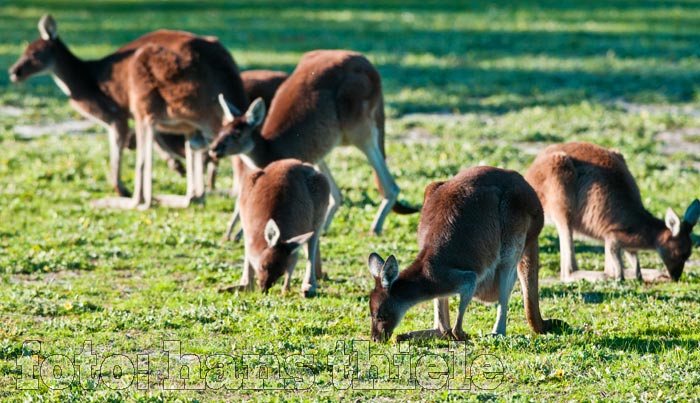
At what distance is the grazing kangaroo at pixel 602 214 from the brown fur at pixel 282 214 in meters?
1.65

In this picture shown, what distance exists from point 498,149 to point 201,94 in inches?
139

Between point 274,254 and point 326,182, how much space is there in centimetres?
86

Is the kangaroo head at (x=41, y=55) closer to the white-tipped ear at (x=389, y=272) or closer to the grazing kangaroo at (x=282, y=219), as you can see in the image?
the grazing kangaroo at (x=282, y=219)

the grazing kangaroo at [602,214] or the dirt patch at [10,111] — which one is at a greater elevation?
the dirt patch at [10,111]

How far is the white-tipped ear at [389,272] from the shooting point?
20.4 ft

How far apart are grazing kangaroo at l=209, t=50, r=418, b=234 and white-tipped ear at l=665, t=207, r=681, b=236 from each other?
2.01 m

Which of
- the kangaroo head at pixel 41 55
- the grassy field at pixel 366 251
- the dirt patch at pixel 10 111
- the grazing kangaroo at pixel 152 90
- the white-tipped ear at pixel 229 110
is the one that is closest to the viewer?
the grassy field at pixel 366 251

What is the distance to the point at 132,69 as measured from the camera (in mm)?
11391

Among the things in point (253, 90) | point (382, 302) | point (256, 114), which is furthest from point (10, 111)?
point (382, 302)

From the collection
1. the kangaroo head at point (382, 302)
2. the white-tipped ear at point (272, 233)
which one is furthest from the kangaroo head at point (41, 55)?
the kangaroo head at point (382, 302)

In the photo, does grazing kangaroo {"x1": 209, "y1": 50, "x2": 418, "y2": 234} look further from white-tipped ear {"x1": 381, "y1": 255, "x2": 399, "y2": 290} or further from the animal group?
white-tipped ear {"x1": 381, "y1": 255, "x2": 399, "y2": 290}

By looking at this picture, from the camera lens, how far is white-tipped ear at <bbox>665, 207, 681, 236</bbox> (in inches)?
334

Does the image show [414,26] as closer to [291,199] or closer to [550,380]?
[291,199]

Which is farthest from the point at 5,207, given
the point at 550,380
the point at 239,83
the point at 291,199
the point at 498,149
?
the point at 550,380
